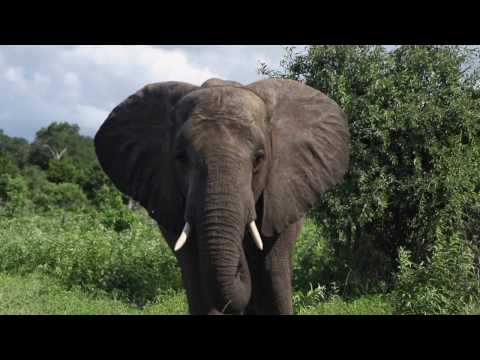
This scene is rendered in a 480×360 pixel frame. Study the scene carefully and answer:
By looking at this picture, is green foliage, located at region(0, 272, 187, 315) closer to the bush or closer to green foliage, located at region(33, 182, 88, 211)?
the bush

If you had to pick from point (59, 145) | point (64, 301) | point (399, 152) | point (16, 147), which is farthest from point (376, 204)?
point (59, 145)

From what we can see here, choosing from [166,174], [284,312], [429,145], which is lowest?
[284,312]

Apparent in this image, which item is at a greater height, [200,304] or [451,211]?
[451,211]

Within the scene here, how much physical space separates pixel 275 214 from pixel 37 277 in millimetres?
5279

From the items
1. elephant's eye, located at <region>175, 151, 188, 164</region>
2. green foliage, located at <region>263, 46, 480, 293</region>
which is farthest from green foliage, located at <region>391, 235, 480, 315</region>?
elephant's eye, located at <region>175, 151, 188, 164</region>

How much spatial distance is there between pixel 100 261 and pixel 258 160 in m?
5.19

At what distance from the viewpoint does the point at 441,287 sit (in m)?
6.04

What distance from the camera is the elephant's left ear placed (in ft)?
15.0

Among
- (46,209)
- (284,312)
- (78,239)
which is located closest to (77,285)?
(78,239)

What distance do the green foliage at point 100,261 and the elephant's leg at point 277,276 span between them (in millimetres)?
3415

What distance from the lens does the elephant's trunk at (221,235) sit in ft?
12.4

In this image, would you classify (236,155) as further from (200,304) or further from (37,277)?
(37,277)

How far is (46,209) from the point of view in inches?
759

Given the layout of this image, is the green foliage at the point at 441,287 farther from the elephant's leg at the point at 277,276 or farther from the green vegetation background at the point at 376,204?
the elephant's leg at the point at 277,276
